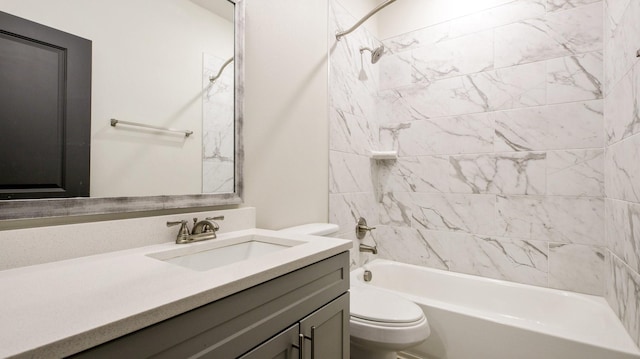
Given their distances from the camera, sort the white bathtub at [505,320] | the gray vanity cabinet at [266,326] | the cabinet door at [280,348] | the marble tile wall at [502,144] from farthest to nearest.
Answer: the marble tile wall at [502,144] → the white bathtub at [505,320] → the cabinet door at [280,348] → the gray vanity cabinet at [266,326]

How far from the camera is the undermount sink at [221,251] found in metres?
1.02

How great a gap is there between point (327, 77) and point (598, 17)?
167cm

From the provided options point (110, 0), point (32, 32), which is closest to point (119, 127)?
point (32, 32)

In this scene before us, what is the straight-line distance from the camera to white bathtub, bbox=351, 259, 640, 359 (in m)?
1.37

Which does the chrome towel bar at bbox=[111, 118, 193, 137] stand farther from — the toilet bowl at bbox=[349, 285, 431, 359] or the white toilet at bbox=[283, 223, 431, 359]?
the toilet bowl at bbox=[349, 285, 431, 359]

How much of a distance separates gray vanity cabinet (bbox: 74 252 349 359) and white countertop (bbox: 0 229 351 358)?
28 mm

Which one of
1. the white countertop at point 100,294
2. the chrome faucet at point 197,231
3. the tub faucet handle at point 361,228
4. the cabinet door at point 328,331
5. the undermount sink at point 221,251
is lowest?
the cabinet door at point 328,331

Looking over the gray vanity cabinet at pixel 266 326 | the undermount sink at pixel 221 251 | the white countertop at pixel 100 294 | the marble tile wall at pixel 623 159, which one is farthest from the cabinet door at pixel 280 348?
the marble tile wall at pixel 623 159

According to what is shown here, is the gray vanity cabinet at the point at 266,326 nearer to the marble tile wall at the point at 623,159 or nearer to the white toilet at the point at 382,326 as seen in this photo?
the white toilet at the point at 382,326

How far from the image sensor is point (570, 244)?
186 centimetres

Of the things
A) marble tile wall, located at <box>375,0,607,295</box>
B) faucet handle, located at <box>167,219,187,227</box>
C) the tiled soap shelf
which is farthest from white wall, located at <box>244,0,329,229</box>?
marble tile wall, located at <box>375,0,607,295</box>

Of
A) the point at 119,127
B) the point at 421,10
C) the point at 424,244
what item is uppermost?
the point at 421,10

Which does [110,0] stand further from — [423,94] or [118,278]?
[423,94]

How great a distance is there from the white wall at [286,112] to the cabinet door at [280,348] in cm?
72
